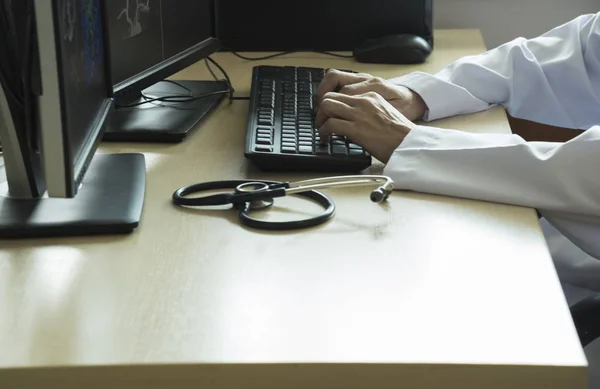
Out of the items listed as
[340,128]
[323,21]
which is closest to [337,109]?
[340,128]

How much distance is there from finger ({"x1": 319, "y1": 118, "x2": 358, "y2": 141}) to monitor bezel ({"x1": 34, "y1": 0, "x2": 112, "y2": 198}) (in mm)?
374

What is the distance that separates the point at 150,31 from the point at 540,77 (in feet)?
2.09

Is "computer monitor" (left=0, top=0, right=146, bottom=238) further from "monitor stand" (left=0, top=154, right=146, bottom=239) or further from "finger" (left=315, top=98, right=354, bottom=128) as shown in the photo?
"finger" (left=315, top=98, right=354, bottom=128)

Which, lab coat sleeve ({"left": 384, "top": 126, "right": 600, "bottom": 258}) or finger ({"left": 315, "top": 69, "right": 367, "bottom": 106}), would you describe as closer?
lab coat sleeve ({"left": 384, "top": 126, "right": 600, "bottom": 258})

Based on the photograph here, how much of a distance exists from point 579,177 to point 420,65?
0.75 m

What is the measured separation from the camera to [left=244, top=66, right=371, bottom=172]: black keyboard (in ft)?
3.12

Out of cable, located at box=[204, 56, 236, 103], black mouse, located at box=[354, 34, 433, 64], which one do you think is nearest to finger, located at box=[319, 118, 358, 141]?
cable, located at box=[204, 56, 236, 103]

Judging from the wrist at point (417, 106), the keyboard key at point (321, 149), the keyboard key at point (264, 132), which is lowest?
the wrist at point (417, 106)

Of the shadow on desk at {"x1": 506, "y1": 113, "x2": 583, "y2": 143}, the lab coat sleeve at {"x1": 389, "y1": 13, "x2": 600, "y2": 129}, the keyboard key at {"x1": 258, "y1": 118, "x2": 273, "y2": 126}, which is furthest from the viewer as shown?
the shadow on desk at {"x1": 506, "y1": 113, "x2": 583, "y2": 143}

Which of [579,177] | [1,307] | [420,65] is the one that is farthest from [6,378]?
[420,65]

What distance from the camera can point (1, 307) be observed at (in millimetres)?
626

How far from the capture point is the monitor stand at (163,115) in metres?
1.07

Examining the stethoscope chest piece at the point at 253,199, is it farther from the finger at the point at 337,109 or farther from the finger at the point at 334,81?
the finger at the point at 334,81

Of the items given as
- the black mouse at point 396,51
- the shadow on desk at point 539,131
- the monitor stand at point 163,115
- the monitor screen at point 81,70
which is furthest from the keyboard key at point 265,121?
the shadow on desk at point 539,131
